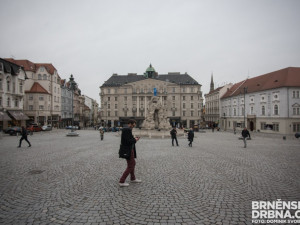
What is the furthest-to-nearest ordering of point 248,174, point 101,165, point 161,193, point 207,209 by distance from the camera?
point 101,165
point 248,174
point 161,193
point 207,209

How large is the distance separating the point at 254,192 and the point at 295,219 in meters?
1.46

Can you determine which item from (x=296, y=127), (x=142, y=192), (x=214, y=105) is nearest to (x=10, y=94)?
(x=142, y=192)

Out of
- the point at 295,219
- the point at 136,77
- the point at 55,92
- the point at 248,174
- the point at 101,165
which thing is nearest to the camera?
the point at 295,219

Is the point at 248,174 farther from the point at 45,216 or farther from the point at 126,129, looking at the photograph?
the point at 45,216

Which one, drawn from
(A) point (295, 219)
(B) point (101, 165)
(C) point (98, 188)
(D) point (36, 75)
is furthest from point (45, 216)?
(D) point (36, 75)

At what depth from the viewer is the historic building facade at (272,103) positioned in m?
36.1

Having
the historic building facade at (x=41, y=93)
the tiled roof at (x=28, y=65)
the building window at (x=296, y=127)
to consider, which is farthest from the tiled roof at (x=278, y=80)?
the tiled roof at (x=28, y=65)

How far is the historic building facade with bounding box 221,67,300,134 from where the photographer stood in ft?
118

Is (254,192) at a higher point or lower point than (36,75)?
lower

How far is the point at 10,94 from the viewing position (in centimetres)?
3525

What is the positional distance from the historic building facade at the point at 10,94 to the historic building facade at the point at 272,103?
4303cm

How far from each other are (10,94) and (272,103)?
53820 millimetres

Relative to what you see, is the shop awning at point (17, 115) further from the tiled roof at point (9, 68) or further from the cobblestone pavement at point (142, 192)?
the cobblestone pavement at point (142, 192)

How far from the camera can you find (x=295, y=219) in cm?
429
